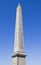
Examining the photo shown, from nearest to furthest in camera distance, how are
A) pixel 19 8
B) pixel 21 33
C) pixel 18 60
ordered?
pixel 18 60 → pixel 21 33 → pixel 19 8

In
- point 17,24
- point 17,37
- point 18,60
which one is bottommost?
point 18,60

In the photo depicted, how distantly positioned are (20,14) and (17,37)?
3.11 metres

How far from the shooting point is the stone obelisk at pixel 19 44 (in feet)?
62.5

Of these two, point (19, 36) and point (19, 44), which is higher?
point (19, 36)

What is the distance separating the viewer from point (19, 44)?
64.8 feet

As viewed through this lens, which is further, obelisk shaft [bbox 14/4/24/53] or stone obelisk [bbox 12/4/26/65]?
obelisk shaft [bbox 14/4/24/53]

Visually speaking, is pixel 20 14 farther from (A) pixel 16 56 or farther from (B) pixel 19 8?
(A) pixel 16 56

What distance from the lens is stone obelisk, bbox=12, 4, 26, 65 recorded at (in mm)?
19062

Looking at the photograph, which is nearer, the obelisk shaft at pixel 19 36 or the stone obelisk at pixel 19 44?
the stone obelisk at pixel 19 44

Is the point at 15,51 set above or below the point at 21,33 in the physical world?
below

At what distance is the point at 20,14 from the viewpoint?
21.4 metres

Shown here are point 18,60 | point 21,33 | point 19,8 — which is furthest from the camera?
point 19,8

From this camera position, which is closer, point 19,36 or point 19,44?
point 19,44

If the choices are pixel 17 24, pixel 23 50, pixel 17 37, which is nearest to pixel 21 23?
pixel 17 24
